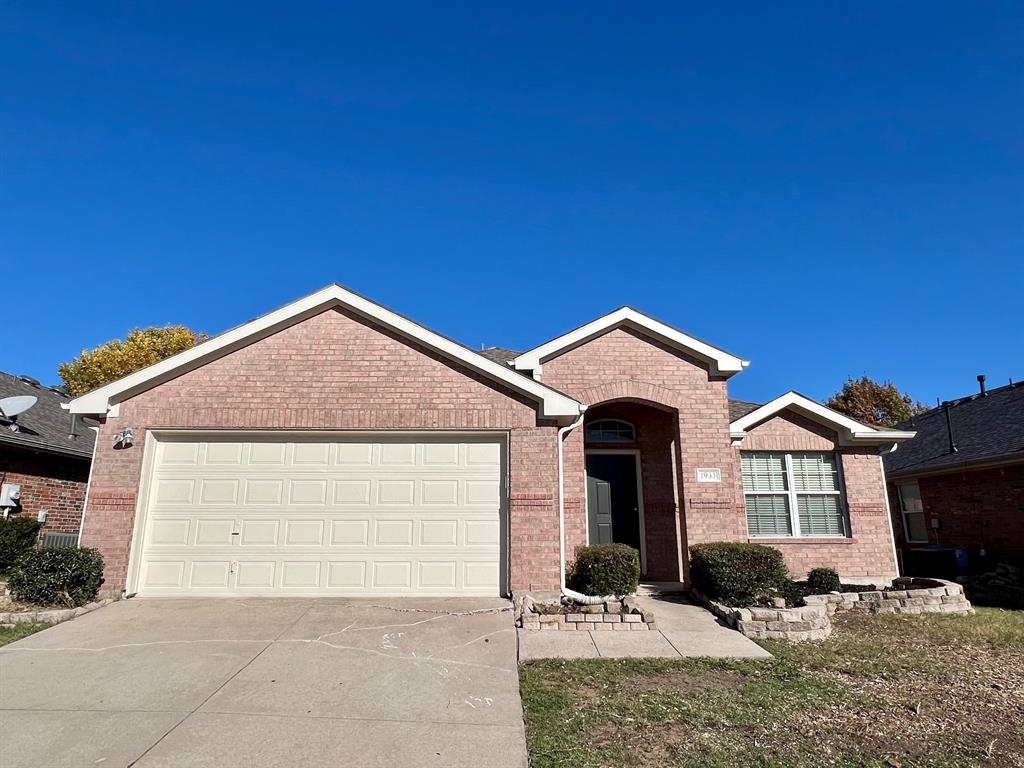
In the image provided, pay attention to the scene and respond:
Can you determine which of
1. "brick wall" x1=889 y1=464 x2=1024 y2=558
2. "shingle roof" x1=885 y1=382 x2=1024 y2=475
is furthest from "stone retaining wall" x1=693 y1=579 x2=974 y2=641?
"shingle roof" x1=885 y1=382 x2=1024 y2=475

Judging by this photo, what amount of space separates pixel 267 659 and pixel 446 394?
456 centimetres

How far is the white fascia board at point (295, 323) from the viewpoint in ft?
30.3

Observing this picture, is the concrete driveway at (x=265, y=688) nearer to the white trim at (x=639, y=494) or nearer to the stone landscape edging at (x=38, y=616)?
the stone landscape edging at (x=38, y=616)

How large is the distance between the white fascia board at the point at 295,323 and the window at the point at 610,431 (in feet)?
10.1

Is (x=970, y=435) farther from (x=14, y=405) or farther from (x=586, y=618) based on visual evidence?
(x=14, y=405)

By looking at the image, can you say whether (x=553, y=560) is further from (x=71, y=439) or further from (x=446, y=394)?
(x=71, y=439)

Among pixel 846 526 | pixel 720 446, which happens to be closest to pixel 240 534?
pixel 720 446

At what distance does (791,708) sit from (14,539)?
506 inches

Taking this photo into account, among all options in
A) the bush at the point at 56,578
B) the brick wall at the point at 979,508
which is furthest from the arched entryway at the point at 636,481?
the bush at the point at 56,578

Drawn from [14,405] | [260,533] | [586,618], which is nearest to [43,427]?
[14,405]

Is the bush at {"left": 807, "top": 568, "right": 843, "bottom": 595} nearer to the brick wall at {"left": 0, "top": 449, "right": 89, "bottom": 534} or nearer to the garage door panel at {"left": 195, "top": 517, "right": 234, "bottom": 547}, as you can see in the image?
the garage door panel at {"left": 195, "top": 517, "right": 234, "bottom": 547}

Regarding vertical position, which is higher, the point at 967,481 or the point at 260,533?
the point at 967,481

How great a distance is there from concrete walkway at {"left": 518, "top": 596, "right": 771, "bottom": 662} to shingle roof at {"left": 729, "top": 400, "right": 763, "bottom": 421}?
5307 millimetres

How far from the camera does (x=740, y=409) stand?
13031mm
